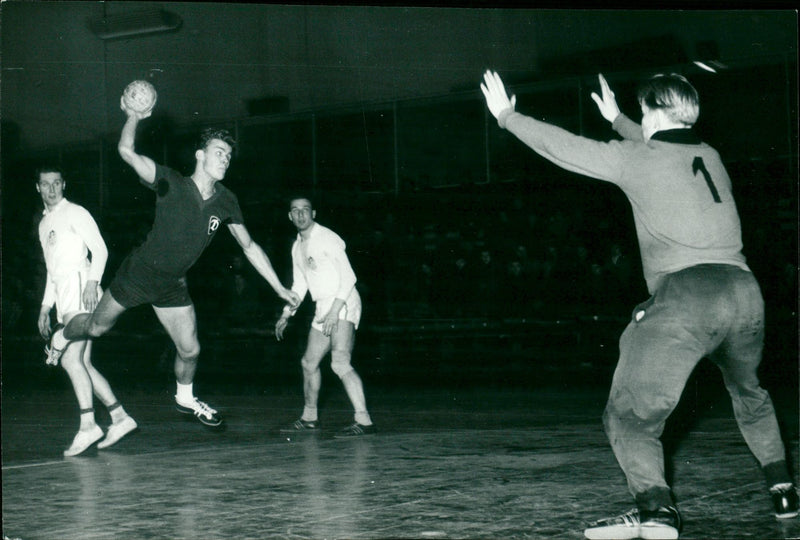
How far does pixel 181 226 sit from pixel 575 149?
4.01 meters

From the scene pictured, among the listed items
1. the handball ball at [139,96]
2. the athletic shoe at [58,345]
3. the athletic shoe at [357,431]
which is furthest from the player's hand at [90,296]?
the athletic shoe at [357,431]

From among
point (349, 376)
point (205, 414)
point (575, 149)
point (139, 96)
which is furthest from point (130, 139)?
point (575, 149)

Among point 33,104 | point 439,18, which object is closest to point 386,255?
point 33,104

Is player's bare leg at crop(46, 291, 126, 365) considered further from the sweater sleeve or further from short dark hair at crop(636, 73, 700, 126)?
short dark hair at crop(636, 73, 700, 126)

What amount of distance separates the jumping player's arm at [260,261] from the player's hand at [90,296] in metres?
1.10

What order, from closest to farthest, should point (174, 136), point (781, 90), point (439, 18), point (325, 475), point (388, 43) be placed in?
point (325, 475), point (439, 18), point (388, 43), point (781, 90), point (174, 136)

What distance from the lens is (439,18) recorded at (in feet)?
28.8

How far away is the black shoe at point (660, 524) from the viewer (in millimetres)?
4301

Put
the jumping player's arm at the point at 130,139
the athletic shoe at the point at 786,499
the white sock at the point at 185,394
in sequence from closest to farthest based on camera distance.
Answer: the athletic shoe at the point at 786,499
the jumping player's arm at the point at 130,139
the white sock at the point at 185,394

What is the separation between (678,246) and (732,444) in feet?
11.7

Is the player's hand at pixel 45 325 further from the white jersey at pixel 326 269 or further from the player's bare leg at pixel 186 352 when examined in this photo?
the white jersey at pixel 326 269

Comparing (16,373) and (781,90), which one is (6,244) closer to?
(16,373)

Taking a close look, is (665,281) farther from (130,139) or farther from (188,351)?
(188,351)

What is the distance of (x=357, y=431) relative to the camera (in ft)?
28.3
